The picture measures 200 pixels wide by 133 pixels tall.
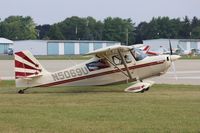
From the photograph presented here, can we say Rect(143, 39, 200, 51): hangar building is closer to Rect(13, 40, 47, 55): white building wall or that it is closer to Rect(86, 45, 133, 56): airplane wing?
Rect(13, 40, 47, 55): white building wall

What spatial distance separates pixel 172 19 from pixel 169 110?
158 m

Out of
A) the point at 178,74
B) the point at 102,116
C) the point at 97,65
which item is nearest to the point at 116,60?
the point at 97,65

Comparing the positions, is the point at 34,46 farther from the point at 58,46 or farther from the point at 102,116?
the point at 102,116

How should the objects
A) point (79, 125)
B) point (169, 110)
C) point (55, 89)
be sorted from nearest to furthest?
point (79, 125) < point (169, 110) < point (55, 89)

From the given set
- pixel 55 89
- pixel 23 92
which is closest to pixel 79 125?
pixel 23 92

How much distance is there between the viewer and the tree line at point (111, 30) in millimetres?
161250

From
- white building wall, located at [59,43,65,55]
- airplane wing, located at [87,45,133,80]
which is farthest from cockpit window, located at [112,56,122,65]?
white building wall, located at [59,43,65,55]

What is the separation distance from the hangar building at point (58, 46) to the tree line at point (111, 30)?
29.1 metres

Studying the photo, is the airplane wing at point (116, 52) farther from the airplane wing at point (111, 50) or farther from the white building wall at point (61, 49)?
the white building wall at point (61, 49)

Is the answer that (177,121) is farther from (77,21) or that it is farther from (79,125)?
(77,21)

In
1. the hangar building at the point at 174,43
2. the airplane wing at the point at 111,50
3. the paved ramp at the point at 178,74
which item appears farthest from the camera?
the hangar building at the point at 174,43

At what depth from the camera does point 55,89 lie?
71.1 ft

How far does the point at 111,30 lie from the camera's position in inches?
6373

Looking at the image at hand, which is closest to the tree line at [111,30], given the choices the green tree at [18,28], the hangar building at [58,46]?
the green tree at [18,28]
